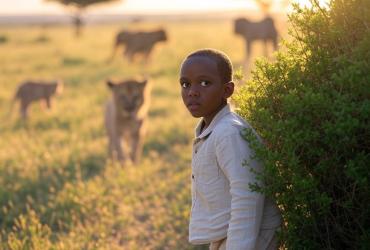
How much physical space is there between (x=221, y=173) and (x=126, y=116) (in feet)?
22.0

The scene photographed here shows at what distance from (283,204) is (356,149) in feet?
1.39

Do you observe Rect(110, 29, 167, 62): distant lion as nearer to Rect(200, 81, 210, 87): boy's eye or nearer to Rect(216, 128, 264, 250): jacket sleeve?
Rect(200, 81, 210, 87): boy's eye

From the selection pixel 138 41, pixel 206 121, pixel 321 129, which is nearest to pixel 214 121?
pixel 206 121

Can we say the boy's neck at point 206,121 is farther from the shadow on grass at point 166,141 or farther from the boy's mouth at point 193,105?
the shadow on grass at point 166,141

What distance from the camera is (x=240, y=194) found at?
2943mm

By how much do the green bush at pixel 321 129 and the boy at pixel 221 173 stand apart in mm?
95

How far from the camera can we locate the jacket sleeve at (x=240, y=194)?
294 cm

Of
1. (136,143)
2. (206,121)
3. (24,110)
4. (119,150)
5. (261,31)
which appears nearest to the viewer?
(206,121)

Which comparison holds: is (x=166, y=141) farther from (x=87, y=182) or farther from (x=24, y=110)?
(x=24, y=110)

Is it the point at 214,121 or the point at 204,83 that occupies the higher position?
the point at 204,83

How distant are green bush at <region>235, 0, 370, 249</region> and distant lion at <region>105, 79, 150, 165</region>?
257 inches

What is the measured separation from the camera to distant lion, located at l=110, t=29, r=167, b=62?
28.1 m

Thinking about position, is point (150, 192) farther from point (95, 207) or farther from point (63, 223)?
point (63, 223)

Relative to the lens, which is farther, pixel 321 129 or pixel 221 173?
pixel 221 173
